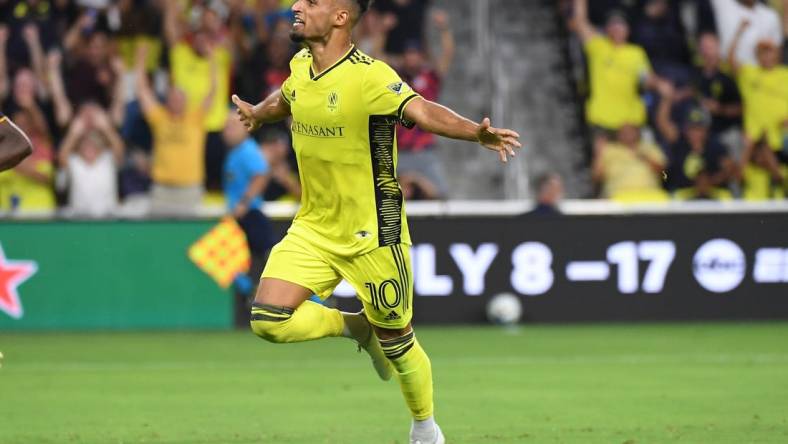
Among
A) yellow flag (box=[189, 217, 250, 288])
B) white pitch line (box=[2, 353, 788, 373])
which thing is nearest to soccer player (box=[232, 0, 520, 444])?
white pitch line (box=[2, 353, 788, 373])

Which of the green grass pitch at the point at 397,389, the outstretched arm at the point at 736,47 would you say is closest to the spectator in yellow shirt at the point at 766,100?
the outstretched arm at the point at 736,47

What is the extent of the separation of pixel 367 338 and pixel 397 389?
268 cm

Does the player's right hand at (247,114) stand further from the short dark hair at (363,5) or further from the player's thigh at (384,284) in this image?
the player's thigh at (384,284)

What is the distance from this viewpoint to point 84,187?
1623 centimetres

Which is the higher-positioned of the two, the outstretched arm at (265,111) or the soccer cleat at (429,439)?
the outstretched arm at (265,111)

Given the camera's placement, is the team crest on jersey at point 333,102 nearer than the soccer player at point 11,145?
No

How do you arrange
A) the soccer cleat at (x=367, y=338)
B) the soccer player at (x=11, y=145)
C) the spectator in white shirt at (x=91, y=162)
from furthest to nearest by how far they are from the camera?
the spectator in white shirt at (x=91, y=162)
the soccer cleat at (x=367, y=338)
the soccer player at (x=11, y=145)

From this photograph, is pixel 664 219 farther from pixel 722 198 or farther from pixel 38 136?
pixel 38 136

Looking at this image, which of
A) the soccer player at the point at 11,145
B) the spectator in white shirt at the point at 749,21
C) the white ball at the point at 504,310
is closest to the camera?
the soccer player at the point at 11,145

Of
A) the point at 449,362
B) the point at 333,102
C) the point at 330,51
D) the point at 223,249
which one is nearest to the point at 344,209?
the point at 333,102

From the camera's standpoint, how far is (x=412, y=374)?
7605 millimetres

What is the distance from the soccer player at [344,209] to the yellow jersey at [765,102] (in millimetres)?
10790

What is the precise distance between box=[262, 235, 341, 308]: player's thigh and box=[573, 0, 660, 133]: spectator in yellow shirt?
33.9 ft

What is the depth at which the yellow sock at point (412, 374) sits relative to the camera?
25.0 ft
